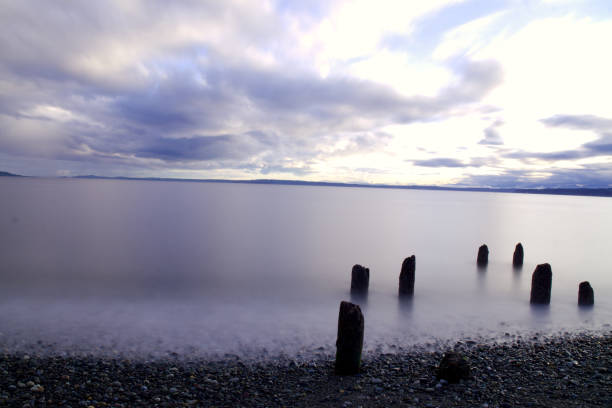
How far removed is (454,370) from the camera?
19.6 ft

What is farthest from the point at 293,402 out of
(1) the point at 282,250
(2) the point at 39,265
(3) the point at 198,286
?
(1) the point at 282,250

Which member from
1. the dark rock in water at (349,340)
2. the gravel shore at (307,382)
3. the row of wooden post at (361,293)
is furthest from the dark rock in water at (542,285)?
the dark rock in water at (349,340)

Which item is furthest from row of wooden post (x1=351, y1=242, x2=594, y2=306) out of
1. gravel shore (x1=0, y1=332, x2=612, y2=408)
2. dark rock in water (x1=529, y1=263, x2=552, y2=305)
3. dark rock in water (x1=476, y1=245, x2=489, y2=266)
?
dark rock in water (x1=476, y1=245, x2=489, y2=266)

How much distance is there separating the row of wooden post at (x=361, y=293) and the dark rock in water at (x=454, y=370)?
1395 millimetres

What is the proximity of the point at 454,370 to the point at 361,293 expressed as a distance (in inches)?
270

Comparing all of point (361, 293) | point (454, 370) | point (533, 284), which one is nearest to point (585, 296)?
point (533, 284)

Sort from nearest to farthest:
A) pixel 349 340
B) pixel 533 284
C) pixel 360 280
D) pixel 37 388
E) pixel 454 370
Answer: pixel 37 388
pixel 454 370
pixel 349 340
pixel 533 284
pixel 360 280

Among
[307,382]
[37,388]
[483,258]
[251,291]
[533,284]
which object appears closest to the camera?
[37,388]

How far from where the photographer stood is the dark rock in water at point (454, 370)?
19.6 ft

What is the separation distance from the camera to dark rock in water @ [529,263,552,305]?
463 inches

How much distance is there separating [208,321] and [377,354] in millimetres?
4729

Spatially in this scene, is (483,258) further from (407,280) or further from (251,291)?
(251,291)

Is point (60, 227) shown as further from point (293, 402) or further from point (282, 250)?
point (293, 402)

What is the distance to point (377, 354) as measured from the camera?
300 inches
